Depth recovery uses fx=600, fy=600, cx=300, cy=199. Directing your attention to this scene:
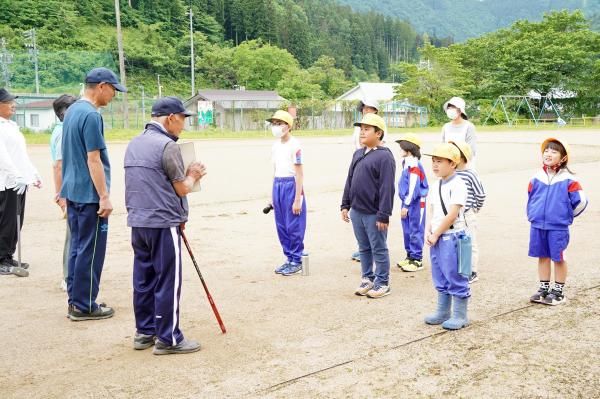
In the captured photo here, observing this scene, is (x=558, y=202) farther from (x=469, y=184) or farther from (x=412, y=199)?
(x=412, y=199)

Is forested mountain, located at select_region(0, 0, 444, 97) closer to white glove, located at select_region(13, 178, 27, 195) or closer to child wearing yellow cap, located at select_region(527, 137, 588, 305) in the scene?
white glove, located at select_region(13, 178, 27, 195)

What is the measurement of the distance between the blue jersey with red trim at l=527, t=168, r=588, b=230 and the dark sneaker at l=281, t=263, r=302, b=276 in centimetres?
268

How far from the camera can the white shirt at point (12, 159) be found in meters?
6.98

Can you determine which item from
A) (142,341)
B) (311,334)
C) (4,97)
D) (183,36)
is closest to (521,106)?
(183,36)

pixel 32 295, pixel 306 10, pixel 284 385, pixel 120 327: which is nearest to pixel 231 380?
pixel 284 385

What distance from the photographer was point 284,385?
13.0 feet

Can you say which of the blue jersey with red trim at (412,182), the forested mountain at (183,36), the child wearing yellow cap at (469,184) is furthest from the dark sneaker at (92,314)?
the forested mountain at (183,36)

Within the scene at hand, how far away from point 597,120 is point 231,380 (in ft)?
211

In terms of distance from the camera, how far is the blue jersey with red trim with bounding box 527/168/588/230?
5.52 metres

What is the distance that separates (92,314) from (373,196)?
282 cm

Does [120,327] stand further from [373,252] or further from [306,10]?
[306,10]

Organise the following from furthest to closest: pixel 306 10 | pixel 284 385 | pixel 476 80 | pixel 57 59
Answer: pixel 306 10 → pixel 476 80 → pixel 57 59 → pixel 284 385

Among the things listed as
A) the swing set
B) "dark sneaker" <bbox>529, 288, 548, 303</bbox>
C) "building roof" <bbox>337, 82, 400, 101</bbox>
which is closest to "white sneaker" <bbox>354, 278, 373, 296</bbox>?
"dark sneaker" <bbox>529, 288, 548, 303</bbox>

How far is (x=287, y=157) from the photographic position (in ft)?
22.5
